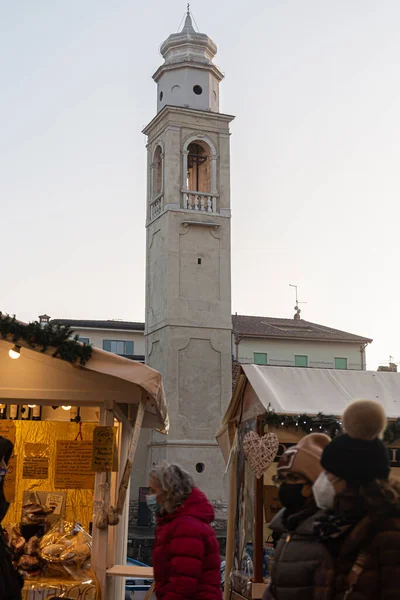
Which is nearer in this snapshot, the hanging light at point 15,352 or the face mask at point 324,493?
the face mask at point 324,493

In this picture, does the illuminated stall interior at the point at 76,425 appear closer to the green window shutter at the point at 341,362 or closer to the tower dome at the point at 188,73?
the tower dome at the point at 188,73

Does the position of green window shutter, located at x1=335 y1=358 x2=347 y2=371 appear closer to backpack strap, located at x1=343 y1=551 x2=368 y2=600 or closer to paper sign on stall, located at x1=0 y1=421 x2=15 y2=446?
paper sign on stall, located at x1=0 y1=421 x2=15 y2=446

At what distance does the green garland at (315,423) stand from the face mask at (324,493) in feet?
14.6

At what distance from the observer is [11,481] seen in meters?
8.21

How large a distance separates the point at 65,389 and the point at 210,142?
2776 cm

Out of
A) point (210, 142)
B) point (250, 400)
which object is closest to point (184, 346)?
point (210, 142)

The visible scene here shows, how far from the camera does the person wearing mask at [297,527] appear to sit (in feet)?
9.24

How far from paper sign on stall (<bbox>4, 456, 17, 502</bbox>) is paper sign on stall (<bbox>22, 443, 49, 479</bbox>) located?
3.9 inches

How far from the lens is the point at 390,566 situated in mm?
2576

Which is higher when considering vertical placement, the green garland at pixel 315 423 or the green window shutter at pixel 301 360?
the green window shutter at pixel 301 360

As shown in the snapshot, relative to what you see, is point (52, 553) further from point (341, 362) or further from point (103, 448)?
point (341, 362)

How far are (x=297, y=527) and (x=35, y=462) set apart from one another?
589 centimetres

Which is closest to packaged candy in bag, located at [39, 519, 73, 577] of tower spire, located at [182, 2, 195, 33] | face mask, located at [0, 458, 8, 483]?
face mask, located at [0, 458, 8, 483]

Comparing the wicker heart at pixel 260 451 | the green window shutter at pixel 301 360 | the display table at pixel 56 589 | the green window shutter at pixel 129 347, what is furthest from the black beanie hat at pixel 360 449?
the green window shutter at pixel 129 347
